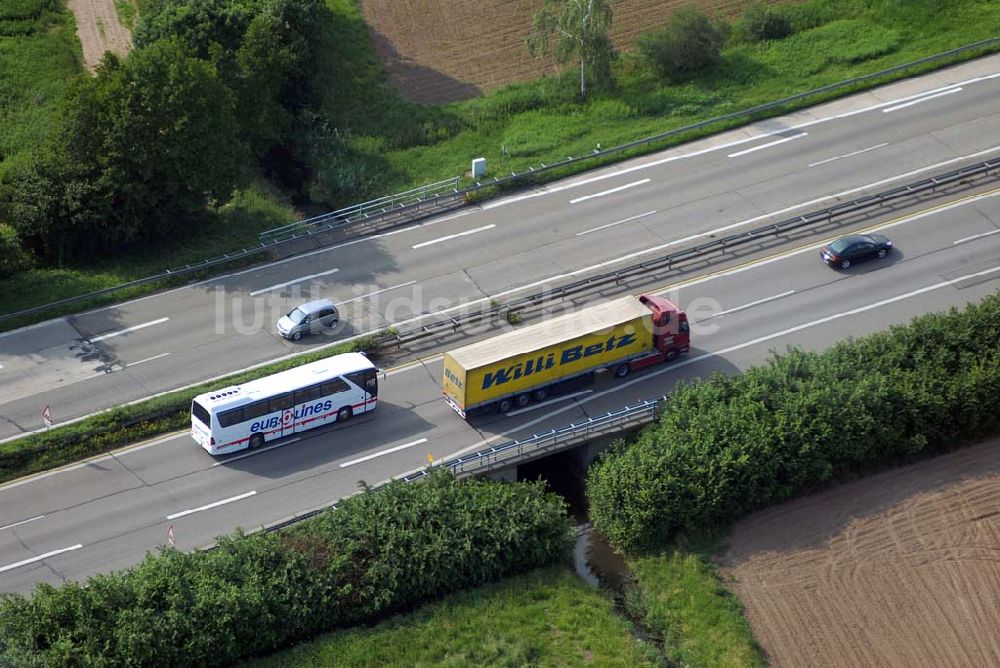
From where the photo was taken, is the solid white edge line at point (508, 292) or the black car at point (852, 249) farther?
the black car at point (852, 249)

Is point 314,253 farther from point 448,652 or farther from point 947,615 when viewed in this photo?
point 947,615

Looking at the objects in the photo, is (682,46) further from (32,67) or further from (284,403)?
(32,67)

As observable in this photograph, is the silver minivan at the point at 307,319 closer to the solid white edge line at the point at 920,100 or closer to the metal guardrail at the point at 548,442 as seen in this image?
the metal guardrail at the point at 548,442

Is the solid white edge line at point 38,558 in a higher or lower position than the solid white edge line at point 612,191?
lower

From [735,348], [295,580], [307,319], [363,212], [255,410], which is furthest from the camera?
[363,212]

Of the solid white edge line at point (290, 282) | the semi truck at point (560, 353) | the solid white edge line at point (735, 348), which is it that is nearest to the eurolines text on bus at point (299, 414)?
the semi truck at point (560, 353)

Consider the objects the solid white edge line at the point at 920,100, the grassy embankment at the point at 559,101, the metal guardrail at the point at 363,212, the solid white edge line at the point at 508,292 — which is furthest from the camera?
the solid white edge line at the point at 920,100

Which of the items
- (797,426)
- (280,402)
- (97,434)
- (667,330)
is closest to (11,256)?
(97,434)
